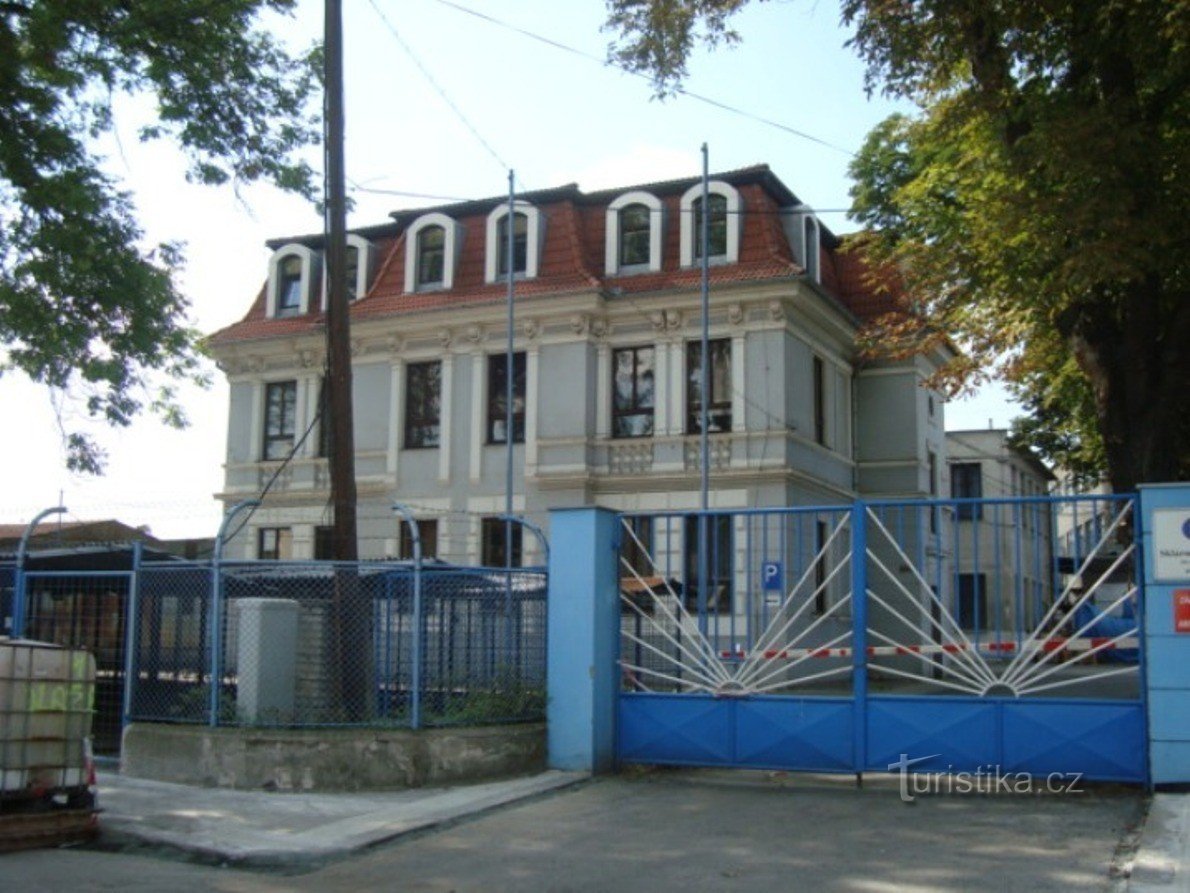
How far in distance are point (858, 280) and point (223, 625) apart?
21901 millimetres

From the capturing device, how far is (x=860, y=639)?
35.7ft

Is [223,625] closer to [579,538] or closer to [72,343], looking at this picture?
[579,538]

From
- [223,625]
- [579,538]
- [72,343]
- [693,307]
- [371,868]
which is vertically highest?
[693,307]

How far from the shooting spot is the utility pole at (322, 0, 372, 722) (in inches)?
471

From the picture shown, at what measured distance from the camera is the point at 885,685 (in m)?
23.5

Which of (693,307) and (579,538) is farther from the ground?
(693,307)

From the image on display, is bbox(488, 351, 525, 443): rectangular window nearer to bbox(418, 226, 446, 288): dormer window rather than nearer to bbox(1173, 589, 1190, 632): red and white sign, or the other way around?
bbox(418, 226, 446, 288): dormer window

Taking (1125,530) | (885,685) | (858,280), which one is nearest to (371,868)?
(1125,530)

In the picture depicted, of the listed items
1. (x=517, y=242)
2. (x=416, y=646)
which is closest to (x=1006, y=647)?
(x=416, y=646)

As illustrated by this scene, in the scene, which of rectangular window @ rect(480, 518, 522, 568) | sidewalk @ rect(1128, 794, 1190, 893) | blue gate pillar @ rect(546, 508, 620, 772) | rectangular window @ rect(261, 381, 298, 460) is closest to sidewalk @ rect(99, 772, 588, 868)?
blue gate pillar @ rect(546, 508, 620, 772)

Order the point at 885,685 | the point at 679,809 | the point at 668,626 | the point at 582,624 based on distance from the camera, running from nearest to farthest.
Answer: the point at 679,809 < the point at 582,624 < the point at 668,626 < the point at 885,685

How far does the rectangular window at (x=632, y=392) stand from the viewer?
87.7 ft

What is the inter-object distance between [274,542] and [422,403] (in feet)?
17.2

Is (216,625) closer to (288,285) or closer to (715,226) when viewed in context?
(715,226)
